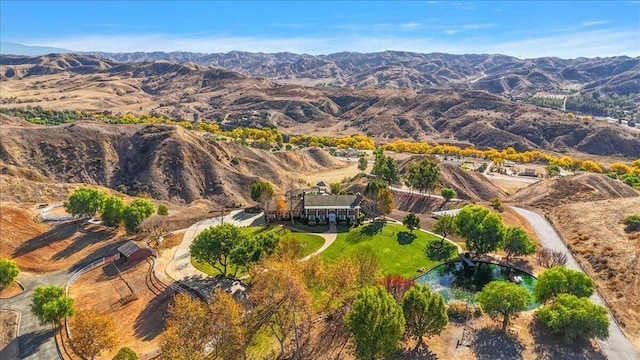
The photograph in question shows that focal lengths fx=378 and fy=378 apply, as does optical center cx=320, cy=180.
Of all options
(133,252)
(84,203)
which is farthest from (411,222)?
(84,203)

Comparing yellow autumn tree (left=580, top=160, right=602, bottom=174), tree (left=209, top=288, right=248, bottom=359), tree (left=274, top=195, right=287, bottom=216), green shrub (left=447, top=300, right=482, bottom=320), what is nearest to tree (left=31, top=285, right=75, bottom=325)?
tree (left=209, top=288, right=248, bottom=359)

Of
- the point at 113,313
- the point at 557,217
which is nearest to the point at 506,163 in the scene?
the point at 557,217

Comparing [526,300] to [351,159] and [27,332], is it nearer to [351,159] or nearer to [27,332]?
[27,332]

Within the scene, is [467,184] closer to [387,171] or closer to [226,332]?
[387,171]

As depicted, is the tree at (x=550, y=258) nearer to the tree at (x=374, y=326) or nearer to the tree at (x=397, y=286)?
the tree at (x=397, y=286)

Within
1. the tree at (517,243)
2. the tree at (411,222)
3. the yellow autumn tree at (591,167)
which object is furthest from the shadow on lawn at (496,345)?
the yellow autumn tree at (591,167)

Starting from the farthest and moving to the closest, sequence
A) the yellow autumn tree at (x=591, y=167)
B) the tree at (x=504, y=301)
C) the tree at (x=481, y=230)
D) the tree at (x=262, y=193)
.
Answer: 1. the yellow autumn tree at (x=591, y=167)
2. the tree at (x=262, y=193)
3. the tree at (x=481, y=230)
4. the tree at (x=504, y=301)
